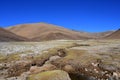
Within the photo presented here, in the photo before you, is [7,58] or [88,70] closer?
[88,70]

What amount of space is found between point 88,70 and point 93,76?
9.10 feet

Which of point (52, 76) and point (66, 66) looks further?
point (66, 66)

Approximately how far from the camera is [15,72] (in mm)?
36219

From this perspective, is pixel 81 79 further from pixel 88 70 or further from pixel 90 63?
pixel 90 63

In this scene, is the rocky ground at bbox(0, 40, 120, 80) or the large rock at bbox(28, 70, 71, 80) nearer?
the large rock at bbox(28, 70, 71, 80)

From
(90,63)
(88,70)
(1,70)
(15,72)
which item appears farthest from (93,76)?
(1,70)

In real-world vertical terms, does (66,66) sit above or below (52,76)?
above

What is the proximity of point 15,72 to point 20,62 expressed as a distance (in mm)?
4432

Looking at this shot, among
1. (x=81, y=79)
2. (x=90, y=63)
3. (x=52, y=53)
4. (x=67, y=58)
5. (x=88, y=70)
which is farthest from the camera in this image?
(x=52, y=53)

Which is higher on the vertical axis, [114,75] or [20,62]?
[20,62]

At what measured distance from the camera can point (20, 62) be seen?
40.5 metres

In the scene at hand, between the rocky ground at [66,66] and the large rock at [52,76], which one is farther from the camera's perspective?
the rocky ground at [66,66]

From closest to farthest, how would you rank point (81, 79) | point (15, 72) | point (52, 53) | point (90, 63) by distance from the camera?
1. point (81, 79)
2. point (15, 72)
3. point (90, 63)
4. point (52, 53)

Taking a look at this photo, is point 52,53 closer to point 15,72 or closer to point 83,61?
point 83,61
